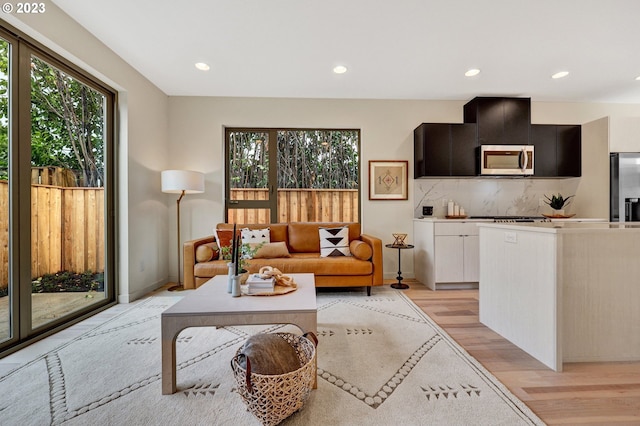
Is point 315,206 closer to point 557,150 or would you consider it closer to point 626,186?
point 557,150

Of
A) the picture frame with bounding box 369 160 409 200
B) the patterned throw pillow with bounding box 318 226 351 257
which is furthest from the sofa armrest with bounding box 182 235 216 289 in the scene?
the picture frame with bounding box 369 160 409 200

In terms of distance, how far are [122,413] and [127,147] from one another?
8.51 feet

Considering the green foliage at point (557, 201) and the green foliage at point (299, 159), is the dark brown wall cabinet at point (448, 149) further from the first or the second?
the green foliage at point (557, 201)

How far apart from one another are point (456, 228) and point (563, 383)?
2086mm

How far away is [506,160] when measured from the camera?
3729 mm

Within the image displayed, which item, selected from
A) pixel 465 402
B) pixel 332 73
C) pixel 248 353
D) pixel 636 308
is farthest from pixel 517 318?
pixel 332 73

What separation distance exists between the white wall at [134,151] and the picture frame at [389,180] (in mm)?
2816

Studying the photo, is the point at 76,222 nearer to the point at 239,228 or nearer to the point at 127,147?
the point at 127,147

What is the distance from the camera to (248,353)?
50.9 inches

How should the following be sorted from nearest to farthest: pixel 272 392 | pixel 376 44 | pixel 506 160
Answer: pixel 272 392, pixel 376 44, pixel 506 160

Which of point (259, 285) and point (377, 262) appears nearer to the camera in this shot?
point (259, 285)

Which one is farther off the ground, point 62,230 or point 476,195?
point 476,195

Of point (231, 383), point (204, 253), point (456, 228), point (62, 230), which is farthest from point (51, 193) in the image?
point (456, 228)

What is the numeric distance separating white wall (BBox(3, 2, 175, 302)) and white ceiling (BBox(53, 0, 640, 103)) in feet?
0.46
